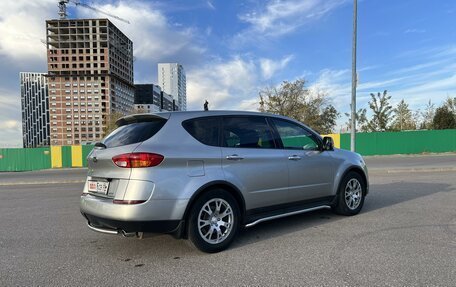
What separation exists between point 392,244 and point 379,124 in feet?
158

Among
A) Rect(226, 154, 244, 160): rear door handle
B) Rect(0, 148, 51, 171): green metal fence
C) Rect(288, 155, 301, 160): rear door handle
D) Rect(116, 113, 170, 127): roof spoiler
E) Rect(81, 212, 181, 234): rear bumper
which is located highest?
Rect(116, 113, 170, 127): roof spoiler

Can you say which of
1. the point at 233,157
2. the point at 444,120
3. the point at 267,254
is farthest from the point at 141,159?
the point at 444,120

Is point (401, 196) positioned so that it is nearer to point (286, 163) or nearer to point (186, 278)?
point (286, 163)

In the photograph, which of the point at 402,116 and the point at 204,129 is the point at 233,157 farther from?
the point at 402,116

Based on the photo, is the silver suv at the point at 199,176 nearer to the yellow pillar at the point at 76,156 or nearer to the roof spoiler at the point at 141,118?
the roof spoiler at the point at 141,118

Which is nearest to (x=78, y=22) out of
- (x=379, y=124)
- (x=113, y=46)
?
(x=113, y=46)

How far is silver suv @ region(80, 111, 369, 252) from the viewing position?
4.18 m

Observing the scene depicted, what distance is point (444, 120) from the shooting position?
130ft

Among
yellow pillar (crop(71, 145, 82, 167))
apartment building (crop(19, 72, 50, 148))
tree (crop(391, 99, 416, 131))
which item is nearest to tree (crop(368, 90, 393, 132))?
tree (crop(391, 99, 416, 131))

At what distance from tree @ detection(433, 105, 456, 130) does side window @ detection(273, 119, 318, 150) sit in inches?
1566

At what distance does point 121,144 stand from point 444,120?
140ft

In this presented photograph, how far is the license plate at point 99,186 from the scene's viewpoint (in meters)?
4.46

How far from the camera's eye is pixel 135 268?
162 inches

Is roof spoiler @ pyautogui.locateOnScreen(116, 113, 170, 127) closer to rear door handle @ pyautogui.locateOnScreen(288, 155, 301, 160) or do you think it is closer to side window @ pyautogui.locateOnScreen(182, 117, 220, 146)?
side window @ pyautogui.locateOnScreen(182, 117, 220, 146)
